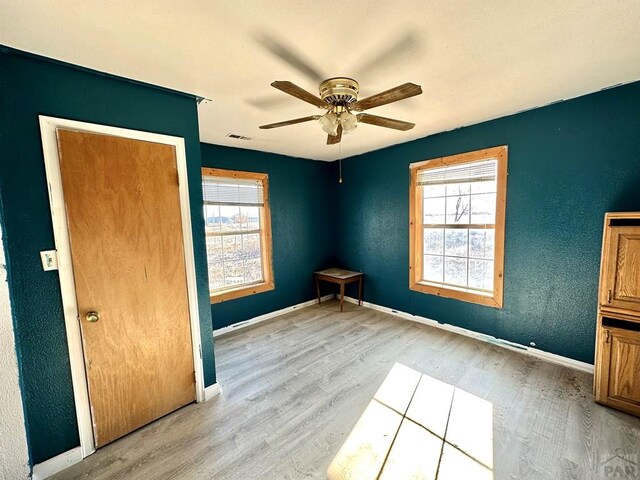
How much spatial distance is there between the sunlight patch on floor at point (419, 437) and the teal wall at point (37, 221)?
172cm

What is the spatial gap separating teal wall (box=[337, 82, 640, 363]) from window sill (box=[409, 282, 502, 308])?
0.07 m

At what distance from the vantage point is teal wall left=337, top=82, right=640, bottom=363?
2.15 metres

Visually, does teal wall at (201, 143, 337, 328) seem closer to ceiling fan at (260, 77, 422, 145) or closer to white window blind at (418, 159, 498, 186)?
white window blind at (418, 159, 498, 186)

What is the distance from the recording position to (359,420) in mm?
1904

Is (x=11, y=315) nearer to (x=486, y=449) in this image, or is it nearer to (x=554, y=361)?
(x=486, y=449)

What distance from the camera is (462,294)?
3143mm

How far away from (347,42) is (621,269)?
245 centimetres

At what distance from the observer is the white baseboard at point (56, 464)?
1.53 meters

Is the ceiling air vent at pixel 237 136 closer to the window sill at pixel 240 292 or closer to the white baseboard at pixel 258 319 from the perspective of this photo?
the window sill at pixel 240 292

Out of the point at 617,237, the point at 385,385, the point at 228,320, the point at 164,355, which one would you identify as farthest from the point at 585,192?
the point at 228,320

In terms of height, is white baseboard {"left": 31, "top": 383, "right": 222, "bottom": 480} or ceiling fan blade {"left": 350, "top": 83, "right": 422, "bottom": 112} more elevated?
ceiling fan blade {"left": 350, "top": 83, "right": 422, "bottom": 112}

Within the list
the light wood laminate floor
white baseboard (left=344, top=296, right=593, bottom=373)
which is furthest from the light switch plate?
white baseboard (left=344, top=296, right=593, bottom=373)

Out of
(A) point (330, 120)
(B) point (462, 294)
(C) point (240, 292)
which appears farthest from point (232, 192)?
(B) point (462, 294)

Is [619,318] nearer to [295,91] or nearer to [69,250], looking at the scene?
[295,91]
